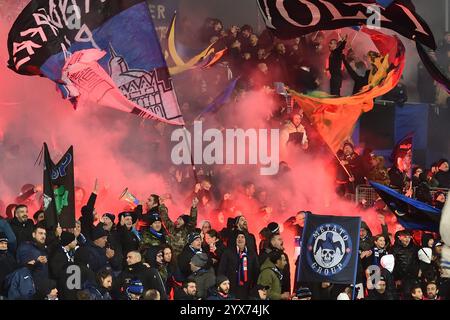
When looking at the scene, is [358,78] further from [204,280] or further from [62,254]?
[62,254]

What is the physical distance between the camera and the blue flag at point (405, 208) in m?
6.89

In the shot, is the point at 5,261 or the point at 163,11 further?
the point at 163,11

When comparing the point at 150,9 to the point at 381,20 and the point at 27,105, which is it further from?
the point at 381,20

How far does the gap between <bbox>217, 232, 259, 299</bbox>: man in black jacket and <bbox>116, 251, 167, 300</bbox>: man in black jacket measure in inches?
21.3

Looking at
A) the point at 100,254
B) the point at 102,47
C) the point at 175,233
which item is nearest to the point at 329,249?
the point at 175,233

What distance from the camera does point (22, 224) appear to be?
6.44 meters

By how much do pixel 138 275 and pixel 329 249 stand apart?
5.59 ft

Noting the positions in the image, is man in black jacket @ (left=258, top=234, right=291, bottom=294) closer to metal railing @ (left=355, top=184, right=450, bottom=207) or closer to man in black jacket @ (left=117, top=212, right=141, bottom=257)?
metal railing @ (left=355, top=184, right=450, bottom=207)

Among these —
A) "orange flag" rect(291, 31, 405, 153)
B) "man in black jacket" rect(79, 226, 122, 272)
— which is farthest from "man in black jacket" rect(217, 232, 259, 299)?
"orange flag" rect(291, 31, 405, 153)

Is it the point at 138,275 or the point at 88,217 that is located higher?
the point at 88,217

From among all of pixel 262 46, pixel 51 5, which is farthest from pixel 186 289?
pixel 51 5

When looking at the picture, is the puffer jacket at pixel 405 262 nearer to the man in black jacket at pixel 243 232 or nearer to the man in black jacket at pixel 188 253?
the man in black jacket at pixel 243 232

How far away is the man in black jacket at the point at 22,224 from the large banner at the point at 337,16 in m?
2.60

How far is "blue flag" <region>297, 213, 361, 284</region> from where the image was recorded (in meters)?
6.90
